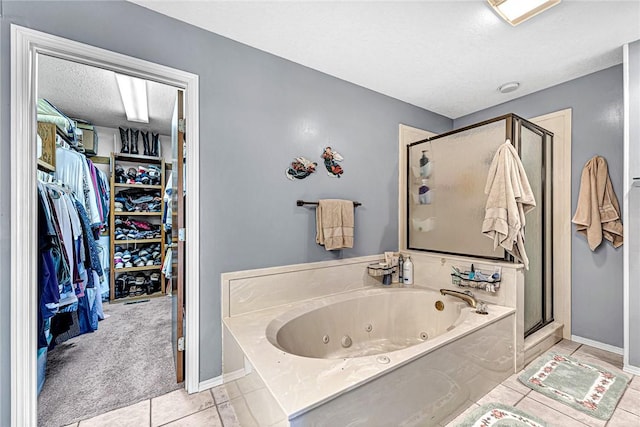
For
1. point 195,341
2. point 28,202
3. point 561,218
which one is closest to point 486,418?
point 195,341

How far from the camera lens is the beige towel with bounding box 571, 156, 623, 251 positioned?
7.27 feet

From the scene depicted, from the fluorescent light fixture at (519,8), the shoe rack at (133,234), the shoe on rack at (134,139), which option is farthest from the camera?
the shoe on rack at (134,139)

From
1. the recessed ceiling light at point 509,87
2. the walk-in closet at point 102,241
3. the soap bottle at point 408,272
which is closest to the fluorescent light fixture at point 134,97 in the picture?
the walk-in closet at point 102,241

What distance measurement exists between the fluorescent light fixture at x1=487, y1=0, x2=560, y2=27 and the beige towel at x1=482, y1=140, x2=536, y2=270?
29.8 inches

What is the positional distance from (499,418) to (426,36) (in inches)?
94.2

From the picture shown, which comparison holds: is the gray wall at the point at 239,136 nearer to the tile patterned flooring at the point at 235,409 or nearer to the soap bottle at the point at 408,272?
the tile patterned flooring at the point at 235,409

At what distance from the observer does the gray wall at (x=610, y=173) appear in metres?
2.24

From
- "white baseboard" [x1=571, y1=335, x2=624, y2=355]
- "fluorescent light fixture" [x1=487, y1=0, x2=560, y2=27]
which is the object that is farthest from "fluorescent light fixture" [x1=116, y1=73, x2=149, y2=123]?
"white baseboard" [x1=571, y1=335, x2=624, y2=355]

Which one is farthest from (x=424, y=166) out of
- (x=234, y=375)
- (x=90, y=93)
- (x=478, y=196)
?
(x=90, y=93)

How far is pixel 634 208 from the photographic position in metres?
1.92

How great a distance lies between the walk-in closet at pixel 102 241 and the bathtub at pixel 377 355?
2.89ft

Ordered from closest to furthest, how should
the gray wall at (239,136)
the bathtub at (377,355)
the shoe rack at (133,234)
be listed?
the bathtub at (377,355)
the gray wall at (239,136)
the shoe rack at (133,234)

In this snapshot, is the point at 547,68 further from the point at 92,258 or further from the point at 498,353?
the point at 92,258

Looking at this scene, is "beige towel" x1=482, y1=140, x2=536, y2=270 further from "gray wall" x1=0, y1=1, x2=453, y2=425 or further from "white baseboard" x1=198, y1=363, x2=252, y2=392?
"white baseboard" x1=198, y1=363, x2=252, y2=392
